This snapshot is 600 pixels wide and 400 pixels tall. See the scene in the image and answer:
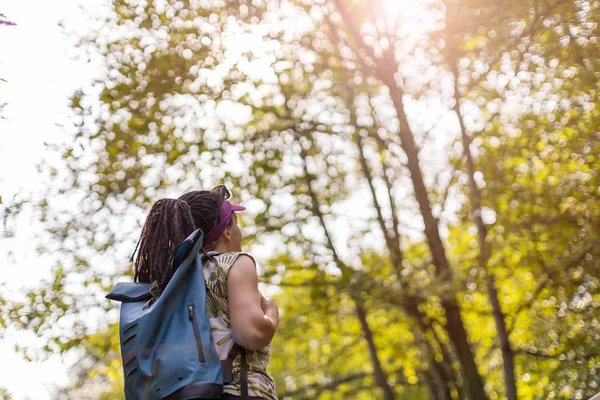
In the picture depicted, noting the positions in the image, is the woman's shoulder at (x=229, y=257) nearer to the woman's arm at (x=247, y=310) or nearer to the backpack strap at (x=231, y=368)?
the woman's arm at (x=247, y=310)

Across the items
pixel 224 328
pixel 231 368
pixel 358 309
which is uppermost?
pixel 224 328

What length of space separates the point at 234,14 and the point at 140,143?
1831 mm

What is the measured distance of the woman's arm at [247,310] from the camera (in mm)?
2350

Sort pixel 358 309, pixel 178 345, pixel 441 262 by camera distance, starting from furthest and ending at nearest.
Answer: pixel 358 309
pixel 441 262
pixel 178 345

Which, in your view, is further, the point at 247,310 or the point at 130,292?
the point at 130,292

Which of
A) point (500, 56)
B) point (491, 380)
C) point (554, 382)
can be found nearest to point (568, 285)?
point (554, 382)

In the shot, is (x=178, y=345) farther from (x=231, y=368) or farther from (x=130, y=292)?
(x=130, y=292)

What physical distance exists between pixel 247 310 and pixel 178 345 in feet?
0.78

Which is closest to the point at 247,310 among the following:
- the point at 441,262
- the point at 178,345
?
the point at 178,345

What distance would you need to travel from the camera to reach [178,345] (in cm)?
233

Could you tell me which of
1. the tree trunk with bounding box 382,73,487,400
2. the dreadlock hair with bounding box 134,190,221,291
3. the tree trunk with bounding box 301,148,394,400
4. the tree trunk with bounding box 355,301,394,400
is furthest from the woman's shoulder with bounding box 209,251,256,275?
the tree trunk with bounding box 355,301,394,400

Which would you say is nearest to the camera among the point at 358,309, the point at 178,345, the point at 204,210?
the point at 178,345

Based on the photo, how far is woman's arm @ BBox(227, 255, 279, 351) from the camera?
2350 millimetres

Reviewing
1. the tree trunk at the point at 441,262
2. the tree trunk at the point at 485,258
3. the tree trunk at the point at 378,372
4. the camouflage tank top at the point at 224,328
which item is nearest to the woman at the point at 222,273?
the camouflage tank top at the point at 224,328
